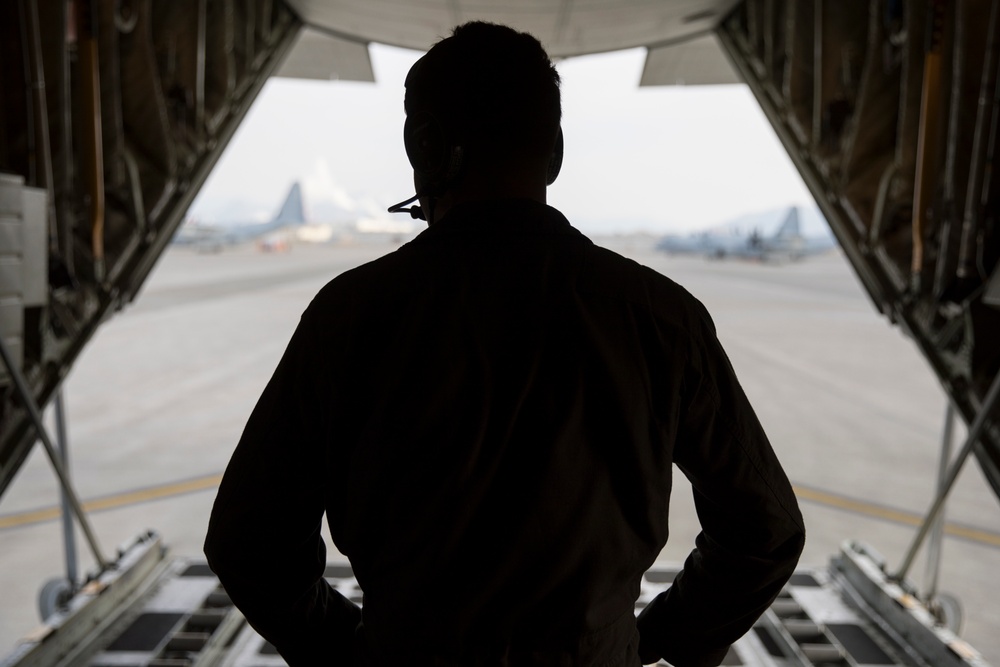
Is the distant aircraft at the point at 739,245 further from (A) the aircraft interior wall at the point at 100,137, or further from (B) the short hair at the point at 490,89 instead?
(B) the short hair at the point at 490,89

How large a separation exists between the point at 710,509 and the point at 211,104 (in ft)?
14.5

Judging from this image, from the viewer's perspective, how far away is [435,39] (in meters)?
2.63

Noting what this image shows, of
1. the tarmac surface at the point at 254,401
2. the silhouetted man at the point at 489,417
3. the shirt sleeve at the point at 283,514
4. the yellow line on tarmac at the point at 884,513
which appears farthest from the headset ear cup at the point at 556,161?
the yellow line on tarmac at the point at 884,513

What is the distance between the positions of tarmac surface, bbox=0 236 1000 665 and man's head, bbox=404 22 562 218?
3.81 m

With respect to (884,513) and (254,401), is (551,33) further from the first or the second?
(254,401)

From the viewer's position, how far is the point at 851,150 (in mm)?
4004

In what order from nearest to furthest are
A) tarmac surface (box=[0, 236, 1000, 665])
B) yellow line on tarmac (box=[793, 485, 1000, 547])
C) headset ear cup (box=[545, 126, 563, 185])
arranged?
headset ear cup (box=[545, 126, 563, 185]) < tarmac surface (box=[0, 236, 1000, 665]) < yellow line on tarmac (box=[793, 485, 1000, 547])

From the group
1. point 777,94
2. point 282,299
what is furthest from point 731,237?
point 777,94

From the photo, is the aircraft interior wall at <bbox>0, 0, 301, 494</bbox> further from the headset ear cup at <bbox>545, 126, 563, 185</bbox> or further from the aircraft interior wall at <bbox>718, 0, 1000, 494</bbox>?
the aircraft interior wall at <bbox>718, 0, 1000, 494</bbox>

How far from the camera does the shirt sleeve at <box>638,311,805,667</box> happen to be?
1088 mm

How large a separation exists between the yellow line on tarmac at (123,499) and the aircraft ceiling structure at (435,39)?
8.44 ft

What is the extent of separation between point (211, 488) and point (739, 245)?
1639 inches

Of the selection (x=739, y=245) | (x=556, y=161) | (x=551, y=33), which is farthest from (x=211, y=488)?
(x=739, y=245)

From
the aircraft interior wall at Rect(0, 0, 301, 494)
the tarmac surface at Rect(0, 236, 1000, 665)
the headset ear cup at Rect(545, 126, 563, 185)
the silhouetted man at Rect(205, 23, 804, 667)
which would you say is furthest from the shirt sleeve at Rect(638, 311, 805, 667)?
the tarmac surface at Rect(0, 236, 1000, 665)
